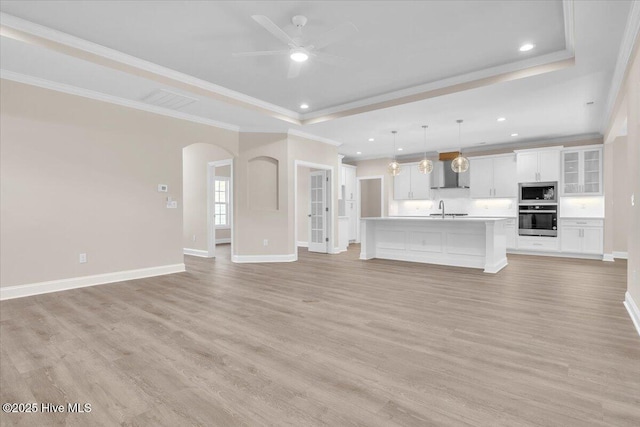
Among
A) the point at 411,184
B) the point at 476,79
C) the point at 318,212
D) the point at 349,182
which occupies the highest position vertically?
the point at 476,79

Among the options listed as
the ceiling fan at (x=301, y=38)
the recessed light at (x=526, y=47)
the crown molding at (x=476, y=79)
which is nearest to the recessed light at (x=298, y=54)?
the ceiling fan at (x=301, y=38)

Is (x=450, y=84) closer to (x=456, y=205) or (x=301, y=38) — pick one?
(x=301, y=38)

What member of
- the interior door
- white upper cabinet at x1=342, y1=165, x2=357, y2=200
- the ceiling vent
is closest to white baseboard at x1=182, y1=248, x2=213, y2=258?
the interior door

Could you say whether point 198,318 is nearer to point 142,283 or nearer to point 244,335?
point 244,335

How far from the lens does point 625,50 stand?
3.42m

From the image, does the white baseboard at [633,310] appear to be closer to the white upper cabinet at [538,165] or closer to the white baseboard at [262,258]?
the white upper cabinet at [538,165]

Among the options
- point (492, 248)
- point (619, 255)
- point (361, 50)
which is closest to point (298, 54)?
point (361, 50)

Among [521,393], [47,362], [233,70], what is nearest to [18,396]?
[47,362]

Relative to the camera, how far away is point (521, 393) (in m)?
1.93

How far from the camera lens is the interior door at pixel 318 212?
836 centimetres

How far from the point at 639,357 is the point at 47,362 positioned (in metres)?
4.19

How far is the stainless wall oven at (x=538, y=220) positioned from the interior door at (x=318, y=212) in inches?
186

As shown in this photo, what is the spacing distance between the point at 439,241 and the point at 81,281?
231 inches

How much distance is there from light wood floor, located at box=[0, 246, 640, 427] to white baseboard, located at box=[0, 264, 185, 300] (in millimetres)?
355
